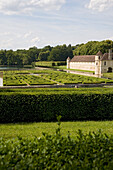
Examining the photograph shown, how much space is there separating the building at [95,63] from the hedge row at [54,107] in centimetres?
4557

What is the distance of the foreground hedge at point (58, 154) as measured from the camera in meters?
4.29

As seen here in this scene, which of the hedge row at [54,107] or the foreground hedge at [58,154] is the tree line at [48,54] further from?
the foreground hedge at [58,154]

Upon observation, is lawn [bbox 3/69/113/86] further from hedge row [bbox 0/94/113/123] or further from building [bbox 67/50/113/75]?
hedge row [bbox 0/94/113/123]

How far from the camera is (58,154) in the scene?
4.76 meters

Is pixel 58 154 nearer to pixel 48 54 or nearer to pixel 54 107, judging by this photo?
pixel 54 107

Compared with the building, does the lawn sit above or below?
below

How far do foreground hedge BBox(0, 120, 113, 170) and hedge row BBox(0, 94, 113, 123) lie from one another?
7725 millimetres


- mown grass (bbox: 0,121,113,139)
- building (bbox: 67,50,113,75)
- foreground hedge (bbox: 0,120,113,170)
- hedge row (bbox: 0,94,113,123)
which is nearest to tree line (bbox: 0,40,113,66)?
building (bbox: 67,50,113,75)

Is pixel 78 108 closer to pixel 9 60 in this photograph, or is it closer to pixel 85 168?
pixel 85 168

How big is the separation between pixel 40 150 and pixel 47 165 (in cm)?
47

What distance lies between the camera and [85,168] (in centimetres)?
418

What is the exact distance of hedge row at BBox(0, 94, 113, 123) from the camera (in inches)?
510

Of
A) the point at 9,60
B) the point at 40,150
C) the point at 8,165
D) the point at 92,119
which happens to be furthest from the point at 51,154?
the point at 9,60

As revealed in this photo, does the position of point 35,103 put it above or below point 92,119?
above
